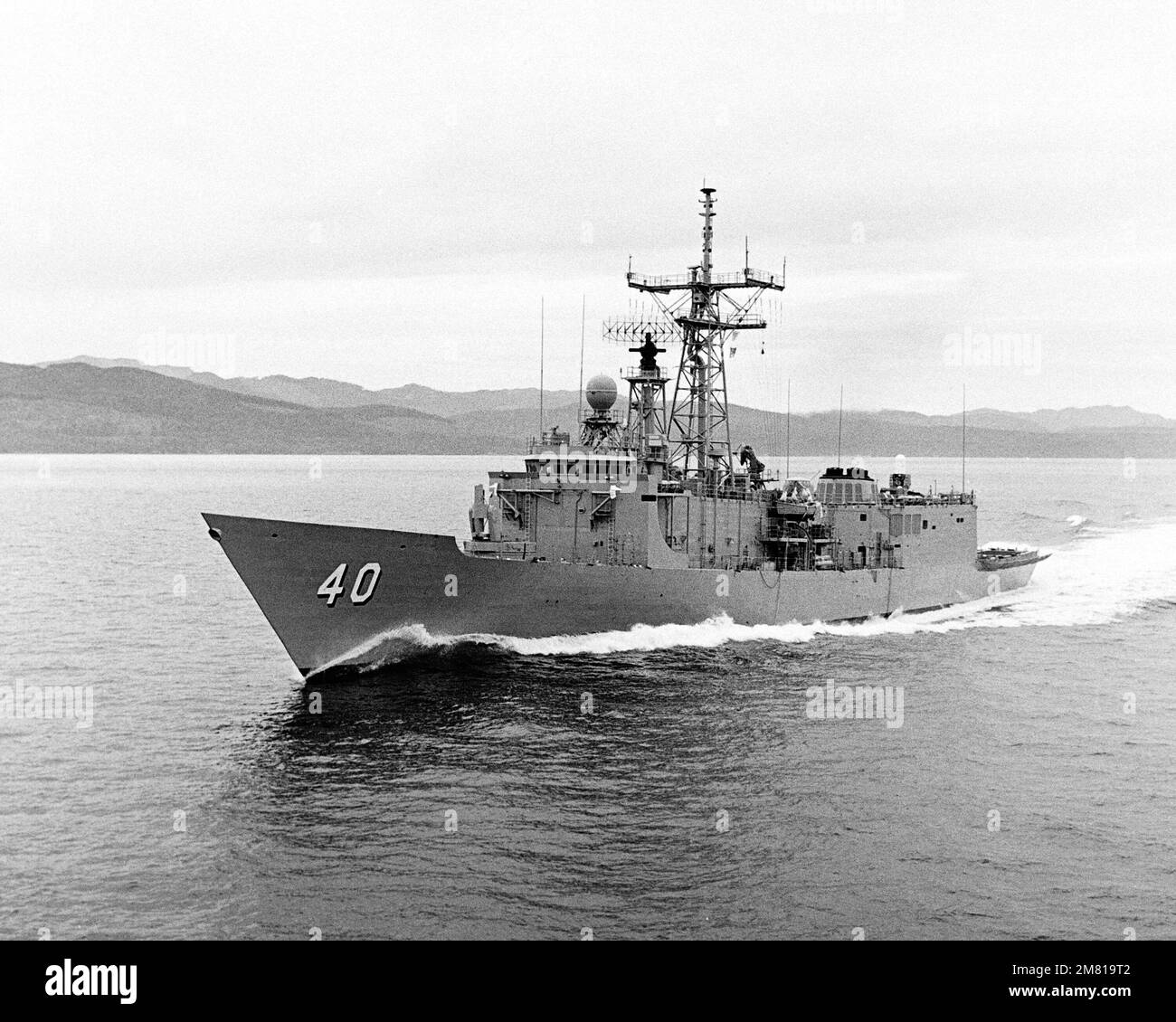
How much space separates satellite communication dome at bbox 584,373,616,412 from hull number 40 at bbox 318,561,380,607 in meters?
9.79

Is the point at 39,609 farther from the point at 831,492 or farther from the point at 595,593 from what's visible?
the point at 831,492

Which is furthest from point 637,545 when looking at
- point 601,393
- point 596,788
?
point 596,788

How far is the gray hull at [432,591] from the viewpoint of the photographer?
26.3 metres

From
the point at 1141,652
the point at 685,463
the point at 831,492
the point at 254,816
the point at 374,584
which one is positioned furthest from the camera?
the point at 831,492

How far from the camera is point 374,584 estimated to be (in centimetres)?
2741

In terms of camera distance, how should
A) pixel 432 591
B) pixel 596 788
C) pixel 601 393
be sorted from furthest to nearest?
pixel 601 393
pixel 432 591
pixel 596 788

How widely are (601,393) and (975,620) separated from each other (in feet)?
54.4

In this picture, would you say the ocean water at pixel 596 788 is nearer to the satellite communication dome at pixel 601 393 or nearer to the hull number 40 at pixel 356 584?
the hull number 40 at pixel 356 584

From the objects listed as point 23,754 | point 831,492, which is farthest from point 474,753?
point 831,492

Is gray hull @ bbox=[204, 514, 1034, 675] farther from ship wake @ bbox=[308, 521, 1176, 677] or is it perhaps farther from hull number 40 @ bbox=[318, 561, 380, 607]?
ship wake @ bbox=[308, 521, 1176, 677]

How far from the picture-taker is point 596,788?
2005 centimetres

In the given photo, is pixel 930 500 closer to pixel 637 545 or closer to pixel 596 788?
pixel 637 545

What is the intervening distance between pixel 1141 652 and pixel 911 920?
22312 millimetres

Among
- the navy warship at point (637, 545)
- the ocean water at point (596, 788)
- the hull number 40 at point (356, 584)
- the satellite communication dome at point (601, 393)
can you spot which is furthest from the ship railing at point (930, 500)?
the hull number 40 at point (356, 584)
